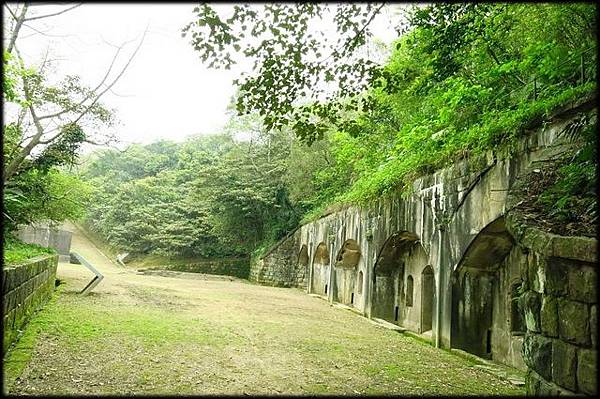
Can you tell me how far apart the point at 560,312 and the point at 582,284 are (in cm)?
28

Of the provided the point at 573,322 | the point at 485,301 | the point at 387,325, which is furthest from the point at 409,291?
the point at 573,322

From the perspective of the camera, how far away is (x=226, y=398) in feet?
14.5

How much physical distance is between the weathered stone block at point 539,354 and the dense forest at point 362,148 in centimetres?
96

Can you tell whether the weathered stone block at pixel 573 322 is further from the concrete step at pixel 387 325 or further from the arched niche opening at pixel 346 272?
the arched niche opening at pixel 346 272

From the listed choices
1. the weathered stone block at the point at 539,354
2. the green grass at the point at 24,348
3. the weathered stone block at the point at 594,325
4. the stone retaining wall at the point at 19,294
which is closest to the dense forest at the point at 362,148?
the weathered stone block at the point at 594,325

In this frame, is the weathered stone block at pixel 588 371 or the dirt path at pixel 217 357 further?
the dirt path at pixel 217 357

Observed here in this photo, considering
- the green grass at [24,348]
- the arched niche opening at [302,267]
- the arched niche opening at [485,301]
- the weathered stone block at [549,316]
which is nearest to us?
the weathered stone block at [549,316]

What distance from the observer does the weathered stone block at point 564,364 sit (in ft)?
9.30

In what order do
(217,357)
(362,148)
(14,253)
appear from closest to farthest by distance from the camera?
→ 1. (217,357)
2. (14,253)
3. (362,148)

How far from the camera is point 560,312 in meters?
3.01

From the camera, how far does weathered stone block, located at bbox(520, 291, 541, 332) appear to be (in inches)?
129

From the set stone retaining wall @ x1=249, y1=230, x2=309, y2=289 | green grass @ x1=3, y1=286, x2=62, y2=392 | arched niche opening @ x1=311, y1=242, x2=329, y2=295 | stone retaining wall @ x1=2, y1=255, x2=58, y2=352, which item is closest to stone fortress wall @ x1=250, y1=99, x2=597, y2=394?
arched niche opening @ x1=311, y1=242, x2=329, y2=295

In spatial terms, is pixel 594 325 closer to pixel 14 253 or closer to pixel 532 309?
pixel 532 309

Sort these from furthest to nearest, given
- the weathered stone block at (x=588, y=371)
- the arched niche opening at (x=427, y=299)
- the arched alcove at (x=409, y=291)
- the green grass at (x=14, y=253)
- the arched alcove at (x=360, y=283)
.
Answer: the arched alcove at (x=360, y=283) < the arched alcove at (x=409, y=291) < the arched niche opening at (x=427, y=299) < the green grass at (x=14, y=253) < the weathered stone block at (x=588, y=371)
